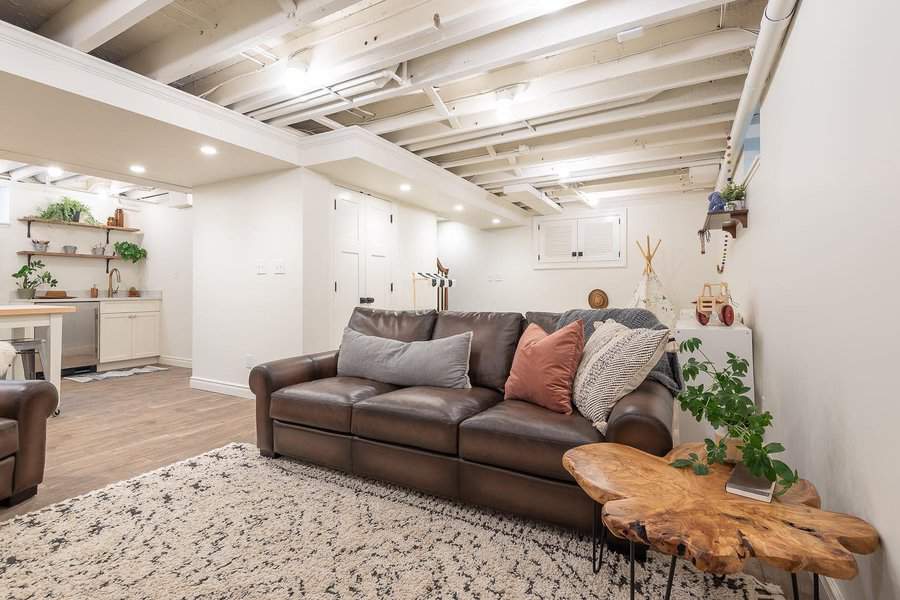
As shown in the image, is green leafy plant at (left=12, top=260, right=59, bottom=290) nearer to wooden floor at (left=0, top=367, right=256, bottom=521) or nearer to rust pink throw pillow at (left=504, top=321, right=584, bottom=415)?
wooden floor at (left=0, top=367, right=256, bottom=521)

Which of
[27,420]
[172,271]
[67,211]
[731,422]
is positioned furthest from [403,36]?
[67,211]

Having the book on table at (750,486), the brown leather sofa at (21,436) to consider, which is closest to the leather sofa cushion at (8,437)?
the brown leather sofa at (21,436)

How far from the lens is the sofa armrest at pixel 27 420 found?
2010mm

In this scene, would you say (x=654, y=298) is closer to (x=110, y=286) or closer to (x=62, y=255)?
(x=110, y=286)

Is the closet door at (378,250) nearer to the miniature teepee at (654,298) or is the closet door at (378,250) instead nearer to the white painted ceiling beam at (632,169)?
the white painted ceiling beam at (632,169)

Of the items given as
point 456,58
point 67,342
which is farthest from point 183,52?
point 67,342

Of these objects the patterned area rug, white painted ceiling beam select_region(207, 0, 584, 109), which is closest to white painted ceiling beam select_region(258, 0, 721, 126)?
white painted ceiling beam select_region(207, 0, 584, 109)

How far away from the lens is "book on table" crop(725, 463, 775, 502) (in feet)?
3.60

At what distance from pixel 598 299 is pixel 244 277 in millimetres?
4993

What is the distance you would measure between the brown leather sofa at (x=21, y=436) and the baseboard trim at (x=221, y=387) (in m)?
2.23

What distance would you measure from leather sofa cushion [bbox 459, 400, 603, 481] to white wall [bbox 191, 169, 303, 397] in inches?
103

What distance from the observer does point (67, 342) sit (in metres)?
5.38

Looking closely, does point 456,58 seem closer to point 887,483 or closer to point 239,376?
point 887,483

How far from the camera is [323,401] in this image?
239 centimetres
